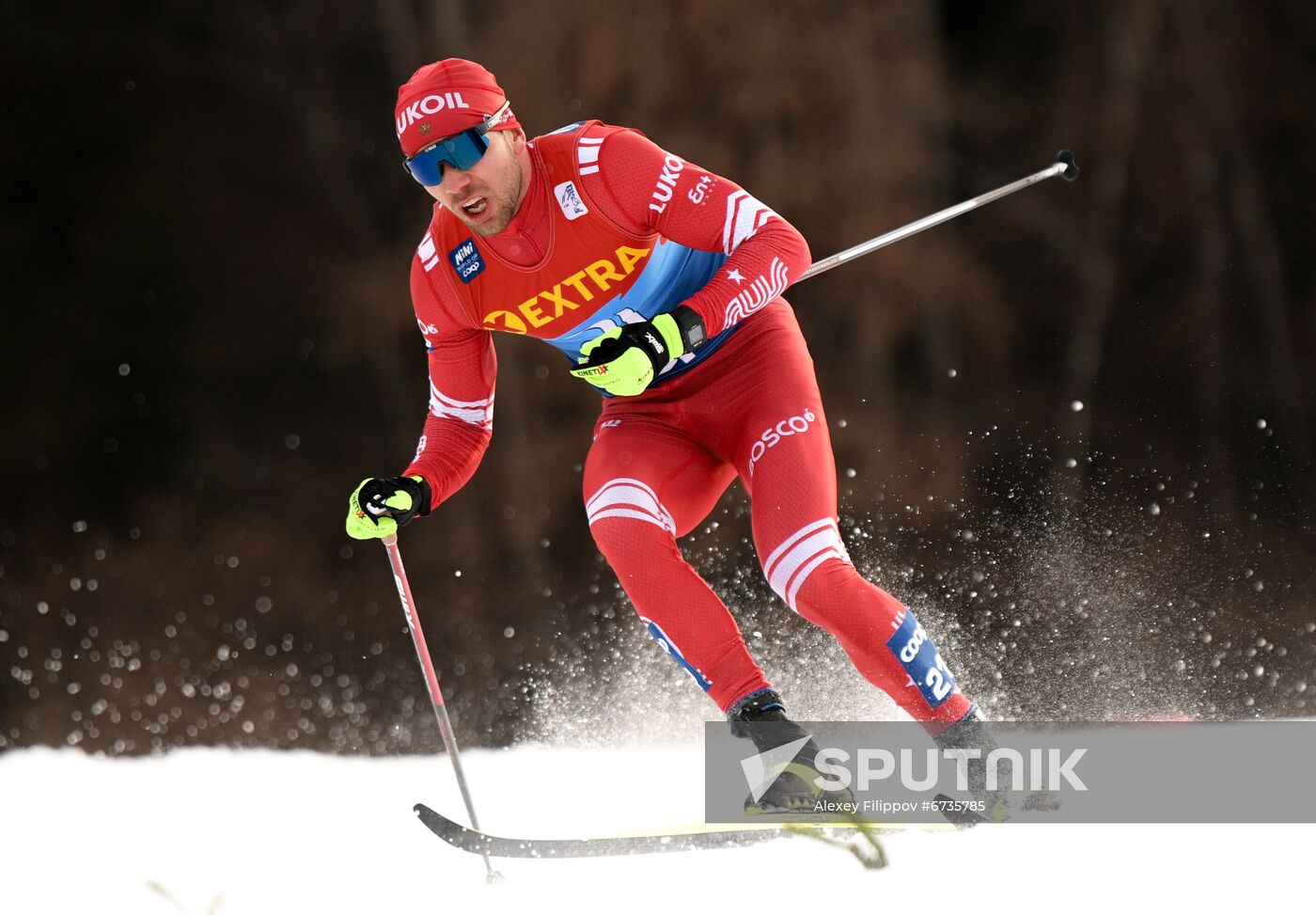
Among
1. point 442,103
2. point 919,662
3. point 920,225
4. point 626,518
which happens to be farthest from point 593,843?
point 920,225

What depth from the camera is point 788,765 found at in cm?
209

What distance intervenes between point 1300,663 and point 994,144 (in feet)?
9.27

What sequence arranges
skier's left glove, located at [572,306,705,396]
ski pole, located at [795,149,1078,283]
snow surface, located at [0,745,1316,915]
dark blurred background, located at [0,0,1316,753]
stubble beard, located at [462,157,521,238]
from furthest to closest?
dark blurred background, located at [0,0,1316,753]
ski pole, located at [795,149,1078,283]
stubble beard, located at [462,157,521,238]
skier's left glove, located at [572,306,705,396]
snow surface, located at [0,745,1316,915]

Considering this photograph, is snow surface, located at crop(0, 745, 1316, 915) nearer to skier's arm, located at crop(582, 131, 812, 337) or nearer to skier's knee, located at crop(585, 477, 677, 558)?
skier's knee, located at crop(585, 477, 677, 558)

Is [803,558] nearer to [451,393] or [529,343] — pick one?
[451,393]

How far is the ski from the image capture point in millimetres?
2285

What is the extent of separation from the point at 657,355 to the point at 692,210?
371mm

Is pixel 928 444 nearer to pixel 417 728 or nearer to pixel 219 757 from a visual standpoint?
pixel 417 728

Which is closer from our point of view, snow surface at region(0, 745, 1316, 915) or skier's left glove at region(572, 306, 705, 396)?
snow surface at region(0, 745, 1316, 915)

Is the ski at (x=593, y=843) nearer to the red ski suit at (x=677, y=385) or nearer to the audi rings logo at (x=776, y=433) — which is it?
the red ski suit at (x=677, y=385)

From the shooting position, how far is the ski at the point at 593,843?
2285 millimetres

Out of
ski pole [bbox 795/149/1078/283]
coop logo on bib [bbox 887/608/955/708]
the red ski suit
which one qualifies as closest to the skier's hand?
the red ski suit

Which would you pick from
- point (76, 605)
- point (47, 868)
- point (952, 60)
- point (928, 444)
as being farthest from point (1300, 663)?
point (76, 605)

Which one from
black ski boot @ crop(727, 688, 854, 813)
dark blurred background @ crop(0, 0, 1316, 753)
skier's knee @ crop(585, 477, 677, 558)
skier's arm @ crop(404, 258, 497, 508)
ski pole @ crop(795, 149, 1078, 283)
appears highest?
dark blurred background @ crop(0, 0, 1316, 753)
